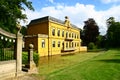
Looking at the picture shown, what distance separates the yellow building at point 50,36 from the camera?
3059 centimetres

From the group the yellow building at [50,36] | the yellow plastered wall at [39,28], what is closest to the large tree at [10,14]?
the yellow building at [50,36]

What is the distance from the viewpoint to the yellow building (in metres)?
30.6

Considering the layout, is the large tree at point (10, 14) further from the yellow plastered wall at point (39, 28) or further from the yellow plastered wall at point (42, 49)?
the yellow plastered wall at point (39, 28)

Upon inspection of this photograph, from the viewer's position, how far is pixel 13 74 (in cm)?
925

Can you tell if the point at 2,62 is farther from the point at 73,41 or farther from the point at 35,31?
the point at 73,41

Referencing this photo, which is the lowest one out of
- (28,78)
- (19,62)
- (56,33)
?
(28,78)

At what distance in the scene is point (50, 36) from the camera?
33375 mm

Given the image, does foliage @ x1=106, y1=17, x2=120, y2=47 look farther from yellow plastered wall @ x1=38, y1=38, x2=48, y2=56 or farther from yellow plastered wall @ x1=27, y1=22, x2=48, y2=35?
yellow plastered wall @ x1=38, y1=38, x2=48, y2=56

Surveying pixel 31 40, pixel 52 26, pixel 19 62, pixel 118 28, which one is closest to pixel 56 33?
pixel 52 26

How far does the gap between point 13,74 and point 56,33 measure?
2689cm

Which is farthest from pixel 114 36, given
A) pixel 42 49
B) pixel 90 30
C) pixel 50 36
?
pixel 42 49

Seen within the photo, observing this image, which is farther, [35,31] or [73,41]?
[73,41]

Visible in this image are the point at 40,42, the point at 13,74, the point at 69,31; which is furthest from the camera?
the point at 69,31

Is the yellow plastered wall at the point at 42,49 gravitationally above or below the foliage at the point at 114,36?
below
